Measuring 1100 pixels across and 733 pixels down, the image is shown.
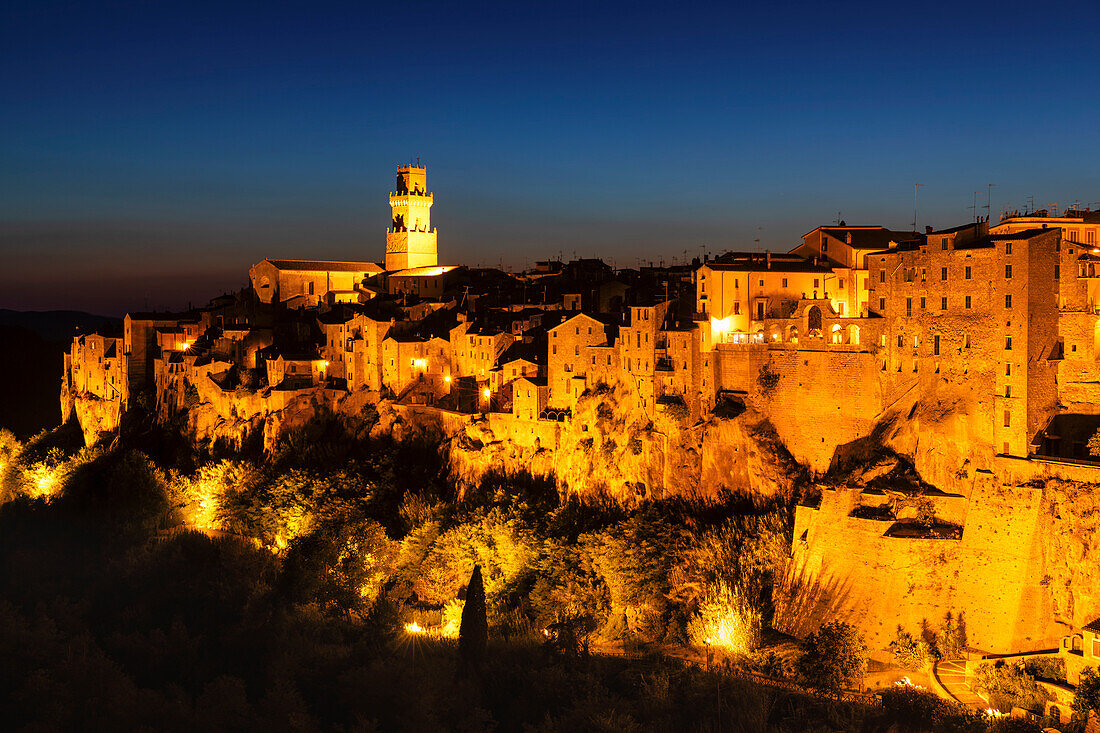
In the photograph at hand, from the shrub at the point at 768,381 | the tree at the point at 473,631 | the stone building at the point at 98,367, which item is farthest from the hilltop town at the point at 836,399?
the stone building at the point at 98,367

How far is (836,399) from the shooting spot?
35.6 meters

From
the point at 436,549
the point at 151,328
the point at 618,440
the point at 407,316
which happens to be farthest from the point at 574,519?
the point at 151,328

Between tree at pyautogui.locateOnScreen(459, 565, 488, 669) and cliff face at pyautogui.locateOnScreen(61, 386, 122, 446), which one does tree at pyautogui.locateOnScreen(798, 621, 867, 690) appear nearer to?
tree at pyautogui.locateOnScreen(459, 565, 488, 669)

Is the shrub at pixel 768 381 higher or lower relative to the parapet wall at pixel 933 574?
higher

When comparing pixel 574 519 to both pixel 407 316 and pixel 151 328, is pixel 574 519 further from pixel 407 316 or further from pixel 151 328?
pixel 151 328

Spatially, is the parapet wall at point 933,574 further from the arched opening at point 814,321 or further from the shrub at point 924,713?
the arched opening at point 814,321

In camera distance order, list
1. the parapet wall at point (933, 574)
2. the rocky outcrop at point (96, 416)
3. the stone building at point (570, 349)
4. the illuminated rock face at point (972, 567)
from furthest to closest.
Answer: the rocky outcrop at point (96, 416)
the stone building at point (570, 349)
the parapet wall at point (933, 574)
the illuminated rock face at point (972, 567)

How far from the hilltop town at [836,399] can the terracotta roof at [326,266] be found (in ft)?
54.5

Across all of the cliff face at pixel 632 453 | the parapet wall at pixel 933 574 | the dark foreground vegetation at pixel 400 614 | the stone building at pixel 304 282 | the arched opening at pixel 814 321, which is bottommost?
the dark foreground vegetation at pixel 400 614

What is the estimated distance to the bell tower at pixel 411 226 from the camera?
273ft

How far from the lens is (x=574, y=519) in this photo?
4056 cm

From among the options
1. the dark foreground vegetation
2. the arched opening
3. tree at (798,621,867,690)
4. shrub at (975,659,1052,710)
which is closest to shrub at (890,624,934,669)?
tree at (798,621,867,690)

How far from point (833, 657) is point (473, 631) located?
43.4ft

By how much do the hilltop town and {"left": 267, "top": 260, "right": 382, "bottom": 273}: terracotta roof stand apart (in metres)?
16.6
